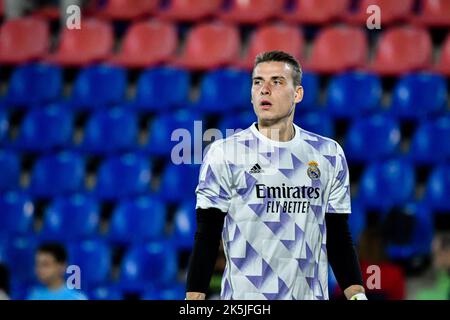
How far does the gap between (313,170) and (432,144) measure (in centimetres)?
353

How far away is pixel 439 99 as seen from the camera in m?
7.06

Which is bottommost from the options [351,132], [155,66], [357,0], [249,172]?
[249,172]

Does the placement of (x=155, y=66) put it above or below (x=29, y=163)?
above

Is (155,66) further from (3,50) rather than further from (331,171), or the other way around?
(331,171)

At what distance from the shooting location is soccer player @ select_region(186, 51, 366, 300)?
11.1 feet

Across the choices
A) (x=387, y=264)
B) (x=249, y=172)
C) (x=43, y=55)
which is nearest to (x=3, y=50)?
(x=43, y=55)

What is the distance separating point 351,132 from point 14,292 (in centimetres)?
254

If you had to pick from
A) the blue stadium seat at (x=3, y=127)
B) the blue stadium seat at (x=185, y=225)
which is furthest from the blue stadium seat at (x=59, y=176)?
the blue stadium seat at (x=185, y=225)

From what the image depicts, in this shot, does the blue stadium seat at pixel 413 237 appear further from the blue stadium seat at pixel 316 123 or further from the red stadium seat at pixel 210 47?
the red stadium seat at pixel 210 47

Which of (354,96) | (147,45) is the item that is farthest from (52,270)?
(147,45)

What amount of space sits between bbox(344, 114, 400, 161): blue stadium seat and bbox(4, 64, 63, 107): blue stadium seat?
2.37 m

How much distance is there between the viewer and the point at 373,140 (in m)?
6.91
